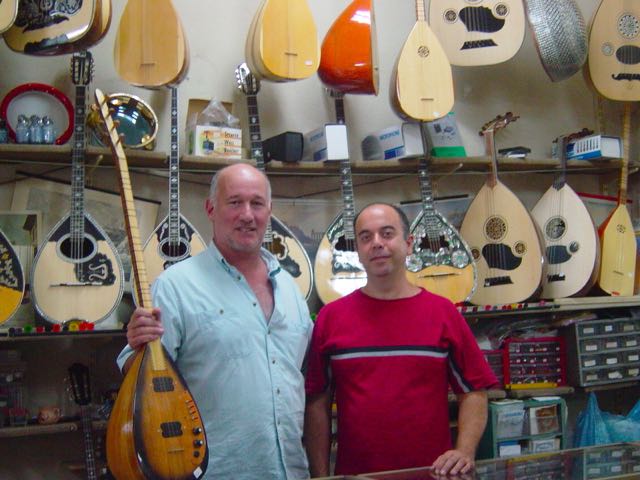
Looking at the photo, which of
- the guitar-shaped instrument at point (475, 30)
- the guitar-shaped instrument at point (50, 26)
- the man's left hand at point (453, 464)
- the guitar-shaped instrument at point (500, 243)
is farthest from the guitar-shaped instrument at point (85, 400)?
the guitar-shaped instrument at point (475, 30)

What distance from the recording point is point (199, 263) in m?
1.86

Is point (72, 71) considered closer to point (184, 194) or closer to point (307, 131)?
point (184, 194)

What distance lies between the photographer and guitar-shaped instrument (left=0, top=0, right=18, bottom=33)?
2.49 m

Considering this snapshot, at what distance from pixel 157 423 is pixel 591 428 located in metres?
2.24

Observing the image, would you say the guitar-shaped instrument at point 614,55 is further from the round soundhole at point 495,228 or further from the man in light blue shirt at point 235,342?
the man in light blue shirt at point 235,342

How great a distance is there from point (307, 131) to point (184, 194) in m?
0.63

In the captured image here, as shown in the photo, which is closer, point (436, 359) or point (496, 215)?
point (436, 359)

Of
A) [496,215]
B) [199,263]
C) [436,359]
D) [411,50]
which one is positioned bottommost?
[436,359]

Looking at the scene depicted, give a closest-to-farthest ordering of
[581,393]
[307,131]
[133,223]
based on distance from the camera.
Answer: [133,223], [307,131], [581,393]

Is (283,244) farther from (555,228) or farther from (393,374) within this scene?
(555,228)

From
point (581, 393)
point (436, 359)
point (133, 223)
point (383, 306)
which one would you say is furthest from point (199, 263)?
point (581, 393)

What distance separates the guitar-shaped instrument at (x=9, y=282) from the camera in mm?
2502

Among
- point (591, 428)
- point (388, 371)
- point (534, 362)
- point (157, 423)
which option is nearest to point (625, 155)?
point (534, 362)

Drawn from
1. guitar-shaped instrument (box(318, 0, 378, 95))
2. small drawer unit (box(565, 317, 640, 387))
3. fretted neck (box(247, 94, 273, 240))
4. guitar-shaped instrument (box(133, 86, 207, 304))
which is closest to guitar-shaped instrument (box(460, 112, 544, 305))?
small drawer unit (box(565, 317, 640, 387))
